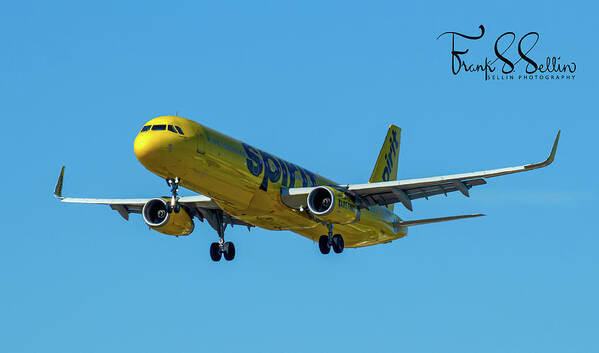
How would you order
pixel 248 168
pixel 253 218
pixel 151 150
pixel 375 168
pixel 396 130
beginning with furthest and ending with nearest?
pixel 396 130, pixel 375 168, pixel 253 218, pixel 248 168, pixel 151 150

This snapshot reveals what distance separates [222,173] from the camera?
45.4m

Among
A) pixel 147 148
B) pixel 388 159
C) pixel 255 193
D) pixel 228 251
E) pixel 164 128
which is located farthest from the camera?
pixel 388 159

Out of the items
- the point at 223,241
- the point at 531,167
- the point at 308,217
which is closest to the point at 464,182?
the point at 531,167

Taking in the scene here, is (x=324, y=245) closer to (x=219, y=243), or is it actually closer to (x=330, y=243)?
(x=330, y=243)

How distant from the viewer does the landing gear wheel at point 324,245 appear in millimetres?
52531

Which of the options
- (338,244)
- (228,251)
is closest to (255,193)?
(338,244)

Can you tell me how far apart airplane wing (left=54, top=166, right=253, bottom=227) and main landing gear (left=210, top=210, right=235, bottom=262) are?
Answer: 45 centimetres

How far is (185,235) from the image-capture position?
176 feet

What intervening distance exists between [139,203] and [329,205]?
1173 cm

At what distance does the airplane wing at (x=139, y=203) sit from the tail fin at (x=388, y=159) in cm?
1094

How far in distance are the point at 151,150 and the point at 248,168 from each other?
5547 mm

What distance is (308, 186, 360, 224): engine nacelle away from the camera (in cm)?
4884

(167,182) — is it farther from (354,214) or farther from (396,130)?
(396,130)

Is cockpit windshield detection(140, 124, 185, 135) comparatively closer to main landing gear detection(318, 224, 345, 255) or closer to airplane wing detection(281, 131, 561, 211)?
airplane wing detection(281, 131, 561, 211)
